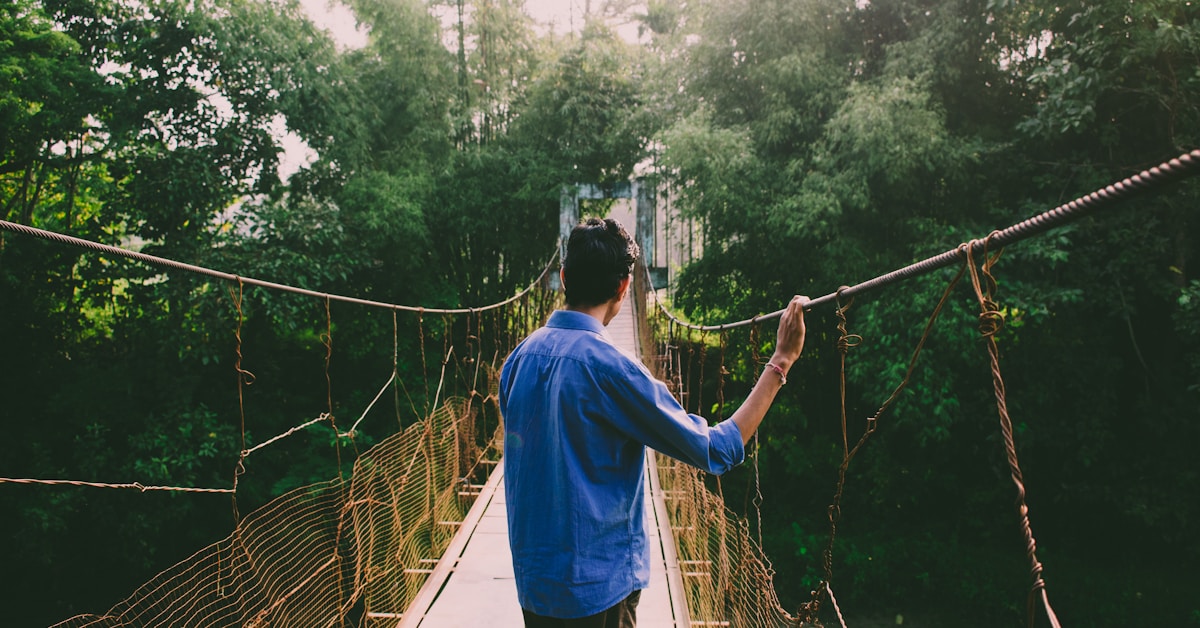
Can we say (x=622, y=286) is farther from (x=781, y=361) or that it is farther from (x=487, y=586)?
(x=487, y=586)

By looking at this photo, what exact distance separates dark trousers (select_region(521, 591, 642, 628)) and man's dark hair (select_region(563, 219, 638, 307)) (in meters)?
0.32

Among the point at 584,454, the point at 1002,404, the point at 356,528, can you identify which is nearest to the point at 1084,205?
the point at 1002,404

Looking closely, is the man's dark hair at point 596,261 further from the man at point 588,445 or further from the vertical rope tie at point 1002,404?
the vertical rope tie at point 1002,404

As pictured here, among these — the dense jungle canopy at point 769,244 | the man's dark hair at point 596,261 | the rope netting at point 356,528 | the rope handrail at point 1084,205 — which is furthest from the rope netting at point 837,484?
the dense jungle canopy at point 769,244

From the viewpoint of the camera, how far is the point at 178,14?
15.1ft

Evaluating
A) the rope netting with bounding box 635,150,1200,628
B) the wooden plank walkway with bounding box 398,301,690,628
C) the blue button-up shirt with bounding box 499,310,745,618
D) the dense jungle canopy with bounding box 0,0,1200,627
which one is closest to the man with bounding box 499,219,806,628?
the blue button-up shirt with bounding box 499,310,745,618

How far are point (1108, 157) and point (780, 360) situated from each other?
437 cm

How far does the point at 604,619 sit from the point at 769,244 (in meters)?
4.59

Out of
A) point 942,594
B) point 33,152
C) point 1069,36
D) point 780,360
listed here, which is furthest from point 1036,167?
point 33,152

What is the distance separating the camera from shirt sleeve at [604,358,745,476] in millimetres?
634

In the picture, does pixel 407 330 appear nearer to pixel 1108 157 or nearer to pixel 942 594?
pixel 942 594

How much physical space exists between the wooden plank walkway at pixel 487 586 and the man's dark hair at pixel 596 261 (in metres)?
0.98

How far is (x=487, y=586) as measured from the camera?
5.20 feet

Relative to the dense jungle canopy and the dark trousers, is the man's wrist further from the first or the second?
the dense jungle canopy
